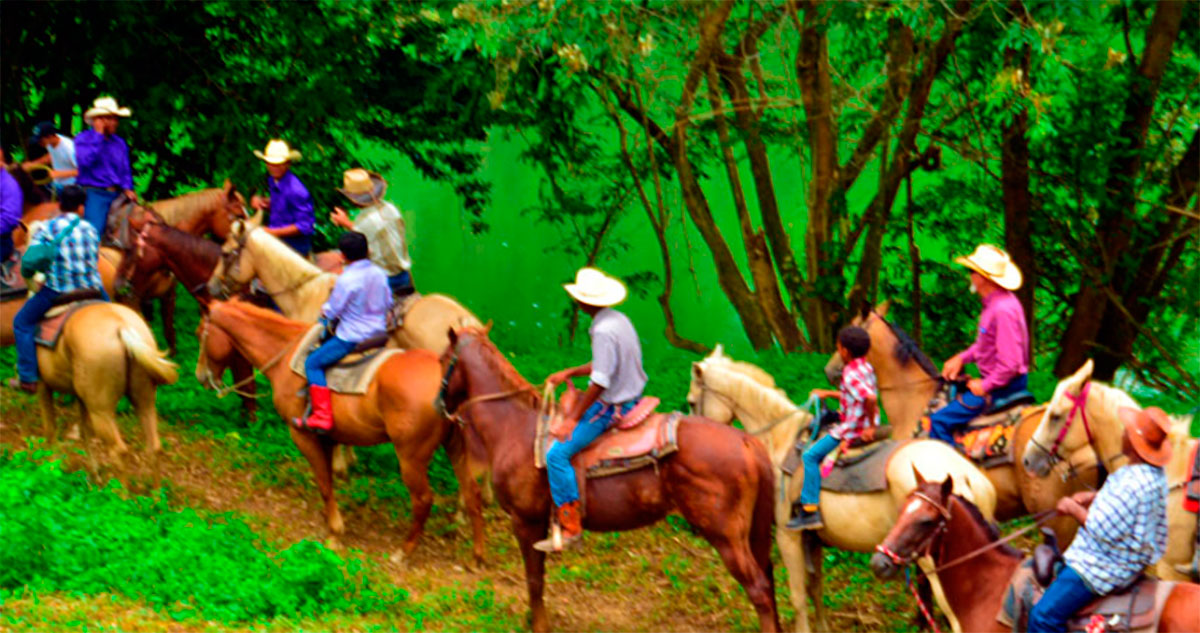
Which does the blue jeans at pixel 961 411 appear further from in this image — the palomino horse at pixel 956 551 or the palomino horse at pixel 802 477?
the palomino horse at pixel 956 551

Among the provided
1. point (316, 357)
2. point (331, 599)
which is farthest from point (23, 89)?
point (331, 599)

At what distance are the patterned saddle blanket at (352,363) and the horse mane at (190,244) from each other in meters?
2.73

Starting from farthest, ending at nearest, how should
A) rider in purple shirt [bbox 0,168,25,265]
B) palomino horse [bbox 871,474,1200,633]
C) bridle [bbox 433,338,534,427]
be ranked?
rider in purple shirt [bbox 0,168,25,265] < bridle [bbox 433,338,534,427] < palomino horse [bbox 871,474,1200,633]

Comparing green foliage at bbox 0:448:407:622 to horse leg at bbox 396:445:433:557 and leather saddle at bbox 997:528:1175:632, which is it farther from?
leather saddle at bbox 997:528:1175:632

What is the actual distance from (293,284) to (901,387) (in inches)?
231

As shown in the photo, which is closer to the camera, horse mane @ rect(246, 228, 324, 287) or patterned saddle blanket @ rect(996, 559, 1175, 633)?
patterned saddle blanket @ rect(996, 559, 1175, 633)

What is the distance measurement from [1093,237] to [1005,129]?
89.0 inches

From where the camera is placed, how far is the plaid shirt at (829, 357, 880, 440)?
10.0m

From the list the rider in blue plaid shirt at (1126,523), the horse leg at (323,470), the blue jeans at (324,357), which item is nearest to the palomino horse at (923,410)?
the rider in blue plaid shirt at (1126,523)

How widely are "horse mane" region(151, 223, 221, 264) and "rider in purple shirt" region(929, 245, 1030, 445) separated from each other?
24.6ft

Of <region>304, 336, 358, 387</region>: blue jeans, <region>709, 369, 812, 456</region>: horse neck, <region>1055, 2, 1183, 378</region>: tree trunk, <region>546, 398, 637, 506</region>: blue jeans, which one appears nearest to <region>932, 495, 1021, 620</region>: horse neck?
<region>709, 369, 812, 456</region>: horse neck

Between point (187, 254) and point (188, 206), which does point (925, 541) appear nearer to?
point (187, 254)

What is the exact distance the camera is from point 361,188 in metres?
13.0

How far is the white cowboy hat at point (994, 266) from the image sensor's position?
1070 cm
